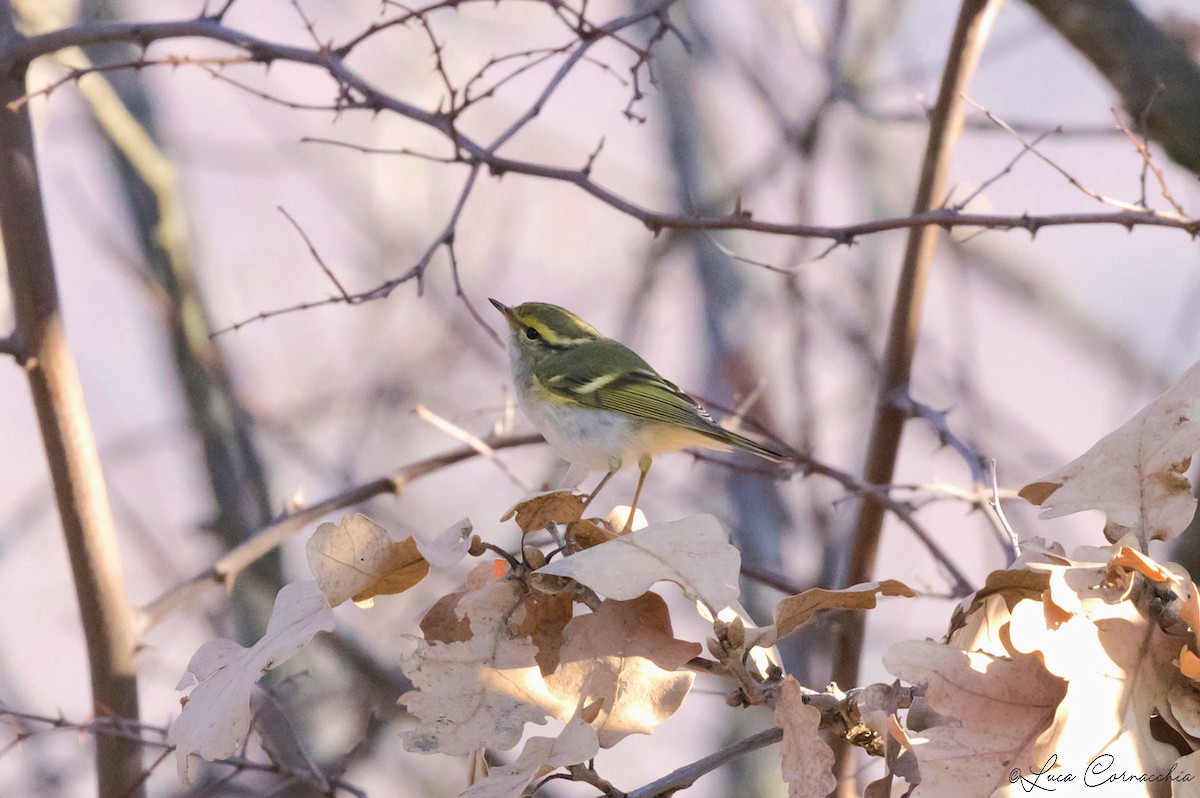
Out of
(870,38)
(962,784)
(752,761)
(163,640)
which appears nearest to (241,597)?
(163,640)

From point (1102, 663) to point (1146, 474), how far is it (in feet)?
0.67

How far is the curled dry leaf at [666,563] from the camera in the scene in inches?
32.0

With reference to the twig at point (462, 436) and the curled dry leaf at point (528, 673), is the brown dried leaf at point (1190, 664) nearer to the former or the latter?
the curled dry leaf at point (528, 673)

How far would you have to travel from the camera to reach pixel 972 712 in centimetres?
78

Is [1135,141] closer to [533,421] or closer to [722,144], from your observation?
[533,421]

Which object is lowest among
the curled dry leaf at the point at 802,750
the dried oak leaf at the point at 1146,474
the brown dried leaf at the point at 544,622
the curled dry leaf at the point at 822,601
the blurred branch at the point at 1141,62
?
the curled dry leaf at the point at 802,750

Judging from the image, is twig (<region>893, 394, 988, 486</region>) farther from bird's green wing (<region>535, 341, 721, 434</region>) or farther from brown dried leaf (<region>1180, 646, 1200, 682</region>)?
brown dried leaf (<region>1180, 646, 1200, 682</region>)

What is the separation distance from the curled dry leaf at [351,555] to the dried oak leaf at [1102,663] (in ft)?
1.59

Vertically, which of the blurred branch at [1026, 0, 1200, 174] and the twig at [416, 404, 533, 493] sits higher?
the blurred branch at [1026, 0, 1200, 174]

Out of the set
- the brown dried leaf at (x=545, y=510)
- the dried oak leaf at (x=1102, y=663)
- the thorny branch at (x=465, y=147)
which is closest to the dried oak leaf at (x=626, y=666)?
the brown dried leaf at (x=545, y=510)

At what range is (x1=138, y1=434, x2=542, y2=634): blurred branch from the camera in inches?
71.8

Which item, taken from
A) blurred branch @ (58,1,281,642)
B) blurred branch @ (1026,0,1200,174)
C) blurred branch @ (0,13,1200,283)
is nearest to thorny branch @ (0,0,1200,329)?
blurred branch @ (0,13,1200,283)

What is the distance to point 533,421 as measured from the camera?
2424 millimetres

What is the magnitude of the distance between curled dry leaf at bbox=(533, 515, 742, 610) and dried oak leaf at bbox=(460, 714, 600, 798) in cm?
10
